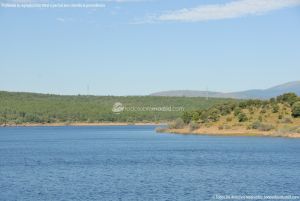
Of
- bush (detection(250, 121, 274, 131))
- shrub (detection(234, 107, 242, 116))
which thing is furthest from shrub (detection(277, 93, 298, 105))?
bush (detection(250, 121, 274, 131))

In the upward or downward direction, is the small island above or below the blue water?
above

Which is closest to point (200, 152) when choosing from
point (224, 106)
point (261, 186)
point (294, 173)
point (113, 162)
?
point (113, 162)

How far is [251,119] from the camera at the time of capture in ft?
548

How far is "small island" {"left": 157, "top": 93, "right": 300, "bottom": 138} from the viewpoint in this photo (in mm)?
158750

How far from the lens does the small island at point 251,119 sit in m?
159

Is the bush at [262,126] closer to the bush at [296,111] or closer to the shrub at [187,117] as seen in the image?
the bush at [296,111]

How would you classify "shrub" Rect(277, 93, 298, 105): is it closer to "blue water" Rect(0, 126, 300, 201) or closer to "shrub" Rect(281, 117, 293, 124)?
"shrub" Rect(281, 117, 293, 124)

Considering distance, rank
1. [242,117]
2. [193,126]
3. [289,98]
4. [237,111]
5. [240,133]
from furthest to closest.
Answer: [193,126] < [289,98] < [237,111] < [242,117] < [240,133]

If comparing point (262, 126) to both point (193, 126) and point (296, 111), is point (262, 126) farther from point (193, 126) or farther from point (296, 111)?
point (193, 126)

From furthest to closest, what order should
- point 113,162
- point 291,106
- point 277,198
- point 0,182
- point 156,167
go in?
point 291,106 < point 113,162 < point 156,167 < point 0,182 < point 277,198

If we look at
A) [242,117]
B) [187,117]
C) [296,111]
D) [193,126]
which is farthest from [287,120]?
[187,117]

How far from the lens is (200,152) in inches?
4395

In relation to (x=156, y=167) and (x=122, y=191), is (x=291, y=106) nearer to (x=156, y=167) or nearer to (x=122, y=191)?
(x=156, y=167)

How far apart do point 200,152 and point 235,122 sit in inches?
2359
